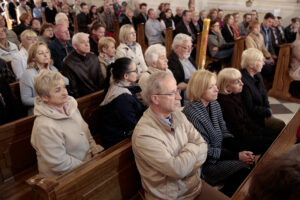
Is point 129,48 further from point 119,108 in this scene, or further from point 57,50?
point 119,108

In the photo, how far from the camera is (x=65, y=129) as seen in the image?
186 centimetres

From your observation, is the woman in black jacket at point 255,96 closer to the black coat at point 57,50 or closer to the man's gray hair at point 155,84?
the man's gray hair at point 155,84

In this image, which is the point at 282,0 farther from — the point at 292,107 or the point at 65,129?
the point at 65,129

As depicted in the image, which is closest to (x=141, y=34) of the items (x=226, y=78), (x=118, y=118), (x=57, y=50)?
(x=57, y=50)

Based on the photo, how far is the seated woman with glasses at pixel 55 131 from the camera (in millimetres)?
1749

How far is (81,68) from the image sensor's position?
10.2 feet

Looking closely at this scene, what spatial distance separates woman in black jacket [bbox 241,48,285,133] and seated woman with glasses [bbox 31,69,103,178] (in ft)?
6.22

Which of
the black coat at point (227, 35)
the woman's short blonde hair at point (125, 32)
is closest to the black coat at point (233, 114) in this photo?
the woman's short blonde hair at point (125, 32)

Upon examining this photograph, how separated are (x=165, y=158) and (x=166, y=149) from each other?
0.08 m

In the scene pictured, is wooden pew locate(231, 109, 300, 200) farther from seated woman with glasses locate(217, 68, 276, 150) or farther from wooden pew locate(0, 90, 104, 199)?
wooden pew locate(0, 90, 104, 199)

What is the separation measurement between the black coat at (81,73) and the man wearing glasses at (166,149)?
1.62 meters

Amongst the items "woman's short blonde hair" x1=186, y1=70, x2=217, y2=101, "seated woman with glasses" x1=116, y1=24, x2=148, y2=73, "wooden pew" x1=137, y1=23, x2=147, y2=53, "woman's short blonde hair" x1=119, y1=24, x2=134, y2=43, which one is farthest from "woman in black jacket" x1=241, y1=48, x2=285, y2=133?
"wooden pew" x1=137, y1=23, x2=147, y2=53

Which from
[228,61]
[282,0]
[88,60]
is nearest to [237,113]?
[88,60]

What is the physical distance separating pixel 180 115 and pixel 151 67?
1.50 meters
